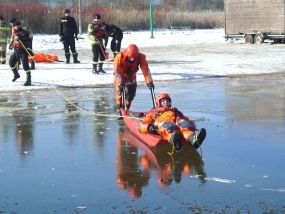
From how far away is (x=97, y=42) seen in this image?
69.0 ft

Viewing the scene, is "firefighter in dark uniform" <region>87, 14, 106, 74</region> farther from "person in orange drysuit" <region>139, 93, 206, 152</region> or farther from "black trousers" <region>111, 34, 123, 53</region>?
"person in orange drysuit" <region>139, 93, 206, 152</region>

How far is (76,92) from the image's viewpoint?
17.8 metres

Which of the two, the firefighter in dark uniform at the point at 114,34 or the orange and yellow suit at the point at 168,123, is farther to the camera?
the firefighter in dark uniform at the point at 114,34

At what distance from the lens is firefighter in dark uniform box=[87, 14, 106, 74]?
2103cm

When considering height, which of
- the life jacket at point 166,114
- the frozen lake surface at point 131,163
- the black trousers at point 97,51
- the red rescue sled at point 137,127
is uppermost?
the black trousers at point 97,51

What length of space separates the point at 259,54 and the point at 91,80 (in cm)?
1123

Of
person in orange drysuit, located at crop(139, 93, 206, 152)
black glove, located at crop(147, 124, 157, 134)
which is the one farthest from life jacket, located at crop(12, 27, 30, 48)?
black glove, located at crop(147, 124, 157, 134)

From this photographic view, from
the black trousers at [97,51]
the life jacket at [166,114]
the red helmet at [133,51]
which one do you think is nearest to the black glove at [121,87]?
the red helmet at [133,51]

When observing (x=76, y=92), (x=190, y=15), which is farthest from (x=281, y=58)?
(x=190, y=15)

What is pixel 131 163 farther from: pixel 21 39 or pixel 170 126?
pixel 21 39

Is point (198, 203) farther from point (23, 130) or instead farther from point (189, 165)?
point (23, 130)

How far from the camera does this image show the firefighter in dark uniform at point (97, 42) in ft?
69.0

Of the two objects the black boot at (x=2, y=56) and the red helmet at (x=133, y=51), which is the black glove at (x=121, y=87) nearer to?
the red helmet at (x=133, y=51)

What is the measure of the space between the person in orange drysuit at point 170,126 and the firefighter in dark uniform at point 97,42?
10848mm
